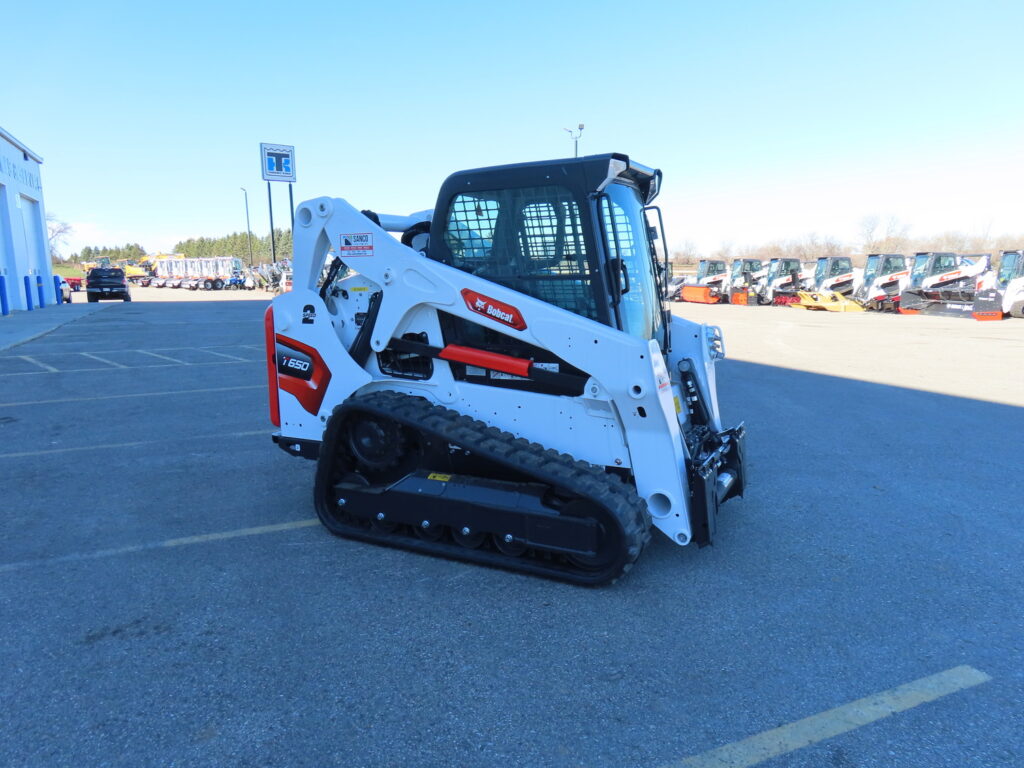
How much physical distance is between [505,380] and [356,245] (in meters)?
1.36

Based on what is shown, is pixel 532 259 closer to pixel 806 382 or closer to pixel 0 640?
pixel 0 640

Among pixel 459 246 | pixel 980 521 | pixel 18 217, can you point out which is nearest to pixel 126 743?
pixel 459 246

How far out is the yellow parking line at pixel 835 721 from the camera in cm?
245

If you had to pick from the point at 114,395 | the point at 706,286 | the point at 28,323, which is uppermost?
the point at 706,286

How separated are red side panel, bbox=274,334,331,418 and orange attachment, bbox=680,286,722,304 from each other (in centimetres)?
3011

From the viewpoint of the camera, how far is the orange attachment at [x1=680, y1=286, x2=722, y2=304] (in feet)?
107

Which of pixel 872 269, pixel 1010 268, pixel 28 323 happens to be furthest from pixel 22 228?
pixel 1010 268

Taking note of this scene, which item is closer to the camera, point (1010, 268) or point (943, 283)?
point (1010, 268)

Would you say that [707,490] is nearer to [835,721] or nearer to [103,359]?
[835,721]

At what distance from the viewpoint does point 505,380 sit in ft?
13.8

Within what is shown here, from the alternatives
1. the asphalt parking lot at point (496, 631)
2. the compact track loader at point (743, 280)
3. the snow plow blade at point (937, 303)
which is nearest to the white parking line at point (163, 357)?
the asphalt parking lot at point (496, 631)

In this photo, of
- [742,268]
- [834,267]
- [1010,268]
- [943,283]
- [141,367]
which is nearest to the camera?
[141,367]

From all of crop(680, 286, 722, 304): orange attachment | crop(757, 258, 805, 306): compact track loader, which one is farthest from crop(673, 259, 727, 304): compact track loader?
crop(757, 258, 805, 306): compact track loader

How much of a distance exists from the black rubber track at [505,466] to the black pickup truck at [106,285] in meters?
37.8
